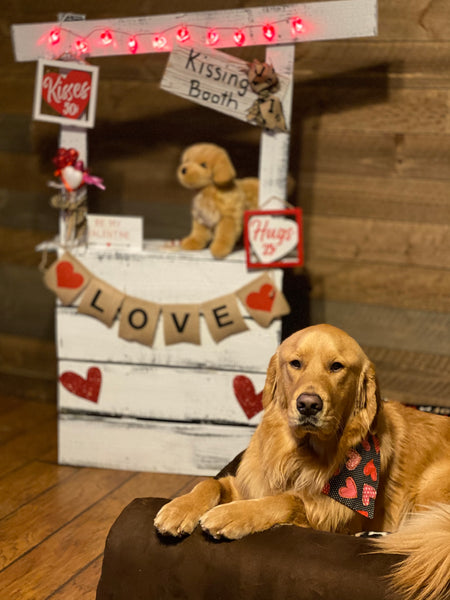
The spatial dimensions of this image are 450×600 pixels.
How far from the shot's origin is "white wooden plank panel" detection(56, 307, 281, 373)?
256 cm

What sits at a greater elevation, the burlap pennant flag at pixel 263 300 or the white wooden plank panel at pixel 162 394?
the burlap pennant flag at pixel 263 300

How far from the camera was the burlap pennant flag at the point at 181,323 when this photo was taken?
2572 mm

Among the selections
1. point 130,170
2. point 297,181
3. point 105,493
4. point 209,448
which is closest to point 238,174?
point 297,181

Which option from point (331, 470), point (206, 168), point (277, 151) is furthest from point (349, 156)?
point (331, 470)

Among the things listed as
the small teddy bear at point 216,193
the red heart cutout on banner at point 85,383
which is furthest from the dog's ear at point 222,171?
the red heart cutout on banner at point 85,383

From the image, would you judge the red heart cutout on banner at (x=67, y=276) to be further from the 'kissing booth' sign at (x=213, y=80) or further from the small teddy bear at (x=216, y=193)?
the 'kissing booth' sign at (x=213, y=80)

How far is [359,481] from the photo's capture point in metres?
1.63

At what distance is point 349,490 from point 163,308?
114 cm

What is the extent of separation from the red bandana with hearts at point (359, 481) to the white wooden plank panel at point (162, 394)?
36.2 inches

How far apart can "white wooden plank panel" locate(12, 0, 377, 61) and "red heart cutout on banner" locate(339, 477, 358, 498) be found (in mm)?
1373

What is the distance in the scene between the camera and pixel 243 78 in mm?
2420

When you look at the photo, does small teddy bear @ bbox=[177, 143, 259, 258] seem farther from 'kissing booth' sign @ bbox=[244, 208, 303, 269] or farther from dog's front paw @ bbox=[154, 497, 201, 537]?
dog's front paw @ bbox=[154, 497, 201, 537]

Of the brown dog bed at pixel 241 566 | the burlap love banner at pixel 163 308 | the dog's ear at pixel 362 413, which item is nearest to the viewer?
the brown dog bed at pixel 241 566

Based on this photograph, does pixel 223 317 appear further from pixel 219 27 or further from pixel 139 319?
pixel 219 27
